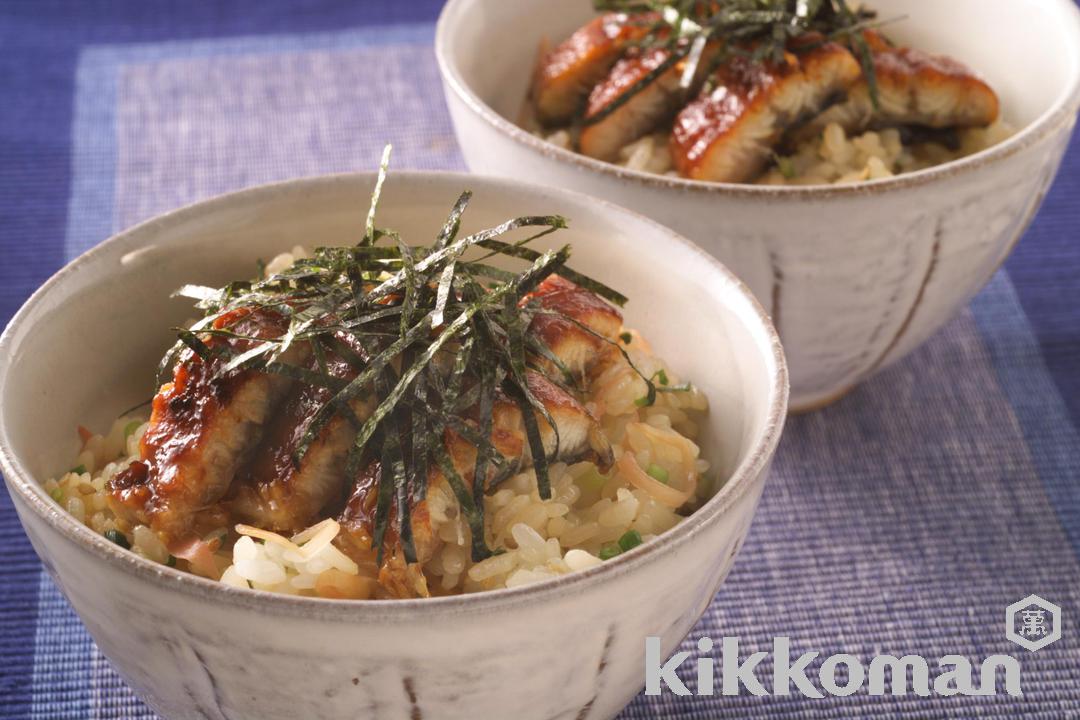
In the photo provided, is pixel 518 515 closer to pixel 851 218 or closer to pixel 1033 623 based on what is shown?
pixel 851 218

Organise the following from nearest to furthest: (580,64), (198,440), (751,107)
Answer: (198,440) → (751,107) → (580,64)

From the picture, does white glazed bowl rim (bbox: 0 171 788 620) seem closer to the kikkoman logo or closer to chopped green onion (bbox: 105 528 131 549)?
chopped green onion (bbox: 105 528 131 549)

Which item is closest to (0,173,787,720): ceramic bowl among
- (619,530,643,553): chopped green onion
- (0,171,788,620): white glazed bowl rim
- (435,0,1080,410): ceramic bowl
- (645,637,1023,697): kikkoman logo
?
(0,171,788,620): white glazed bowl rim

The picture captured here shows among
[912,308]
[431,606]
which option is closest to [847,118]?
[912,308]

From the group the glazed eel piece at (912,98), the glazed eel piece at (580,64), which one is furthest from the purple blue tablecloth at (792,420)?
the glazed eel piece at (580,64)

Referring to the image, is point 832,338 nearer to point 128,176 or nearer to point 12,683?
point 12,683

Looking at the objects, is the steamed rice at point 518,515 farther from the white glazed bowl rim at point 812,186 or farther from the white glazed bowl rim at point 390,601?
the white glazed bowl rim at point 812,186

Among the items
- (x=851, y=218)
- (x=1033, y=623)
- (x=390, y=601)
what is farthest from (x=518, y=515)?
(x=1033, y=623)
